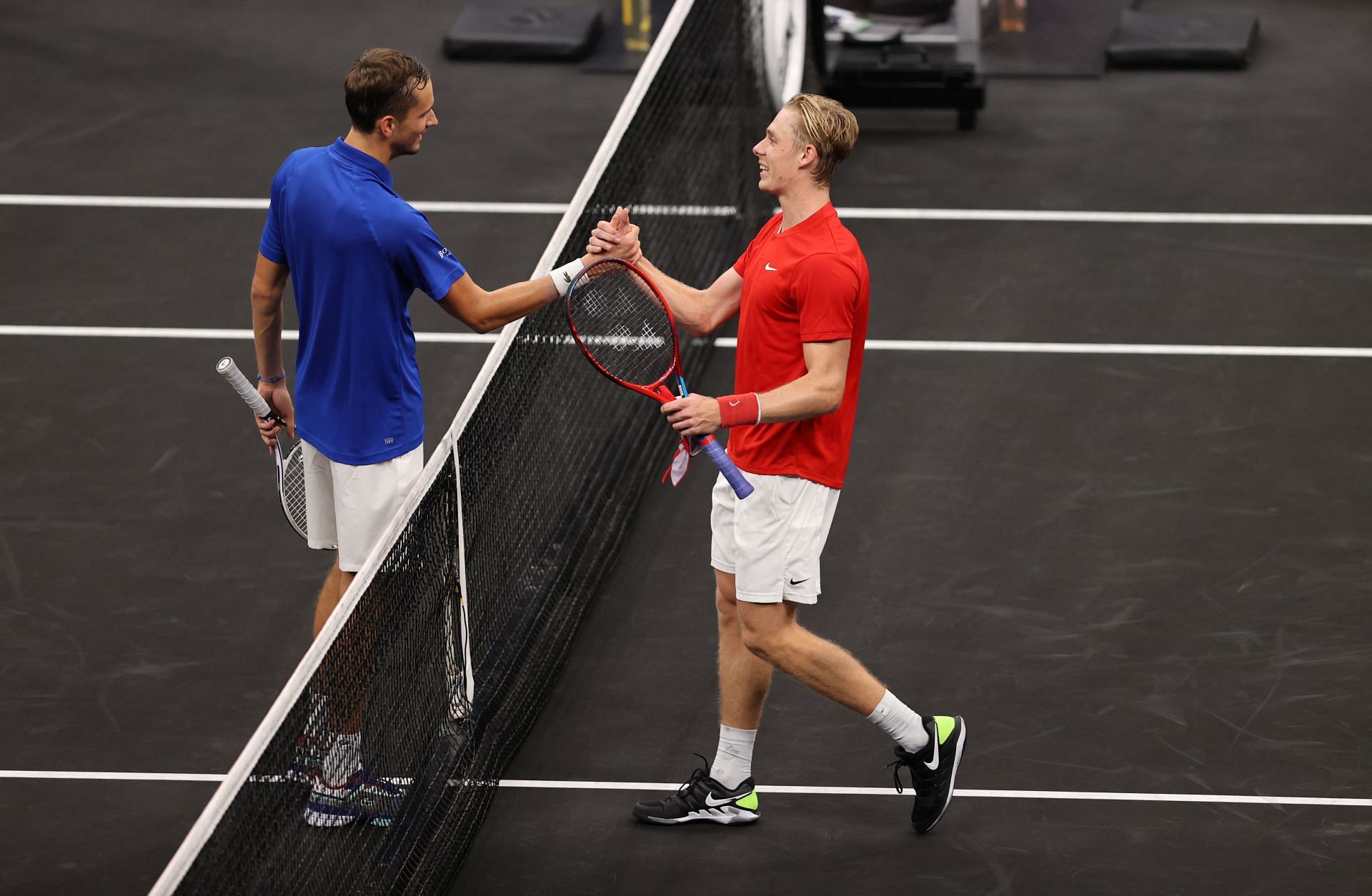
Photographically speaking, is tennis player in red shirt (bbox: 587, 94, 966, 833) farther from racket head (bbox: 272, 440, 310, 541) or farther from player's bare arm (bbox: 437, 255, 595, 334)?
racket head (bbox: 272, 440, 310, 541)

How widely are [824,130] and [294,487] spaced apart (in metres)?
2.09

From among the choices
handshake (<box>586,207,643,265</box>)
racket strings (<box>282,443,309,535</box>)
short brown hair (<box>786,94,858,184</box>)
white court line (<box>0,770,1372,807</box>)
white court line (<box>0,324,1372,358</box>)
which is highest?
short brown hair (<box>786,94,858,184</box>)

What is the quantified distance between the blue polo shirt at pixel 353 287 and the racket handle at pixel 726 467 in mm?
909

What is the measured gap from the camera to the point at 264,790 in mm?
4355

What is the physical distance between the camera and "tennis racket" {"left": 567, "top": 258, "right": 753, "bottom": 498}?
5.61m

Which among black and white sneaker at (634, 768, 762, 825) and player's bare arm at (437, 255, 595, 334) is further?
black and white sneaker at (634, 768, 762, 825)

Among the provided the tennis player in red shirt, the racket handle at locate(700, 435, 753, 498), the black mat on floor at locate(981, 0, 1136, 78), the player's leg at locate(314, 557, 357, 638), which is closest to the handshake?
the tennis player in red shirt

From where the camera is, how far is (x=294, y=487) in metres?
6.09

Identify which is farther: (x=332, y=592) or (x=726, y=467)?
(x=332, y=592)

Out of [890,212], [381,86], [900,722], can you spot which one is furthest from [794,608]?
[890,212]

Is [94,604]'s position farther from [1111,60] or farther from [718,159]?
[1111,60]

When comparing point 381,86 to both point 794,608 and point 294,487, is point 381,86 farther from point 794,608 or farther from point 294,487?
point 794,608

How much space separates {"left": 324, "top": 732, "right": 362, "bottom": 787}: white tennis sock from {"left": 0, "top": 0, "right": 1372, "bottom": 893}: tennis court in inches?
7.5

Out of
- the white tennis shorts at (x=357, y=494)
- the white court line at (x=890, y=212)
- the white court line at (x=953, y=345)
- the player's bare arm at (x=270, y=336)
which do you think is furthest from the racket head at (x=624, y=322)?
the white court line at (x=890, y=212)
